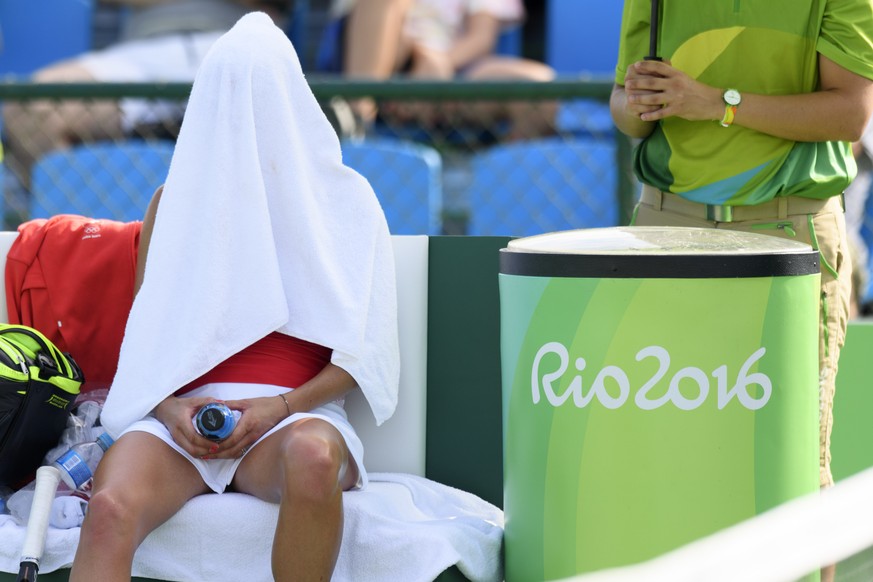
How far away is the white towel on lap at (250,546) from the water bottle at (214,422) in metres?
0.14

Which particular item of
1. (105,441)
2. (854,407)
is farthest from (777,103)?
(105,441)

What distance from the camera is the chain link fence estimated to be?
15.6ft

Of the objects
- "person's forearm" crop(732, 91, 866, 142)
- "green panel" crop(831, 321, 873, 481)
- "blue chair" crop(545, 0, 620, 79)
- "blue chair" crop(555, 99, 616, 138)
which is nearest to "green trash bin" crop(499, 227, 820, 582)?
"person's forearm" crop(732, 91, 866, 142)

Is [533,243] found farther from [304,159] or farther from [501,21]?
[501,21]

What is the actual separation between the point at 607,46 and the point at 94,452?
4124mm

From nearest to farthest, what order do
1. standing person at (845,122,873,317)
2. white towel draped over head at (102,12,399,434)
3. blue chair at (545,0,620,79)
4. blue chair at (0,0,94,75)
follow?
white towel draped over head at (102,12,399,434), standing person at (845,122,873,317), blue chair at (545,0,620,79), blue chair at (0,0,94,75)

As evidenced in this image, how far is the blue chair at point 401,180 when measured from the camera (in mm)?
4922

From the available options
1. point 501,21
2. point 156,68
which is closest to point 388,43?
point 501,21

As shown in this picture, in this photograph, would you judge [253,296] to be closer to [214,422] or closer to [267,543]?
[214,422]

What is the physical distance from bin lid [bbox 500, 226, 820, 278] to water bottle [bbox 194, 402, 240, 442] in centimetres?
69

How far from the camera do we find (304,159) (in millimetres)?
3000

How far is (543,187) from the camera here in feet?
16.6

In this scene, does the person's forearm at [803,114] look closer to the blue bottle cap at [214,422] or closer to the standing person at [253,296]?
the standing person at [253,296]

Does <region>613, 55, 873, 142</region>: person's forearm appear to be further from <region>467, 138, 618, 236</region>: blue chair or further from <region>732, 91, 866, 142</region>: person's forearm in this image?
<region>467, 138, 618, 236</region>: blue chair
